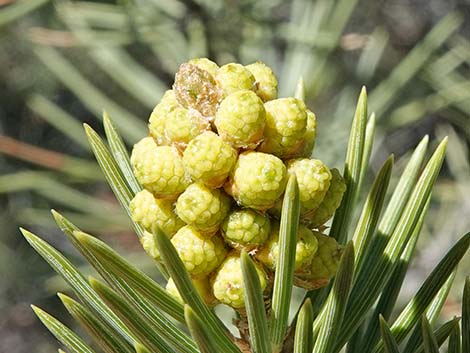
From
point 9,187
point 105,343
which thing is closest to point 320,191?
point 105,343

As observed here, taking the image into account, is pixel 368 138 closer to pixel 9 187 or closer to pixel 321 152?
pixel 321 152

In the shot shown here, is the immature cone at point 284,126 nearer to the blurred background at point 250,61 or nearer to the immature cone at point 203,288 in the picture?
the immature cone at point 203,288

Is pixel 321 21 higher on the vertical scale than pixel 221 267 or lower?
higher

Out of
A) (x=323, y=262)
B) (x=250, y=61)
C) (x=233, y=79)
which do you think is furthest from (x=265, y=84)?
(x=250, y=61)

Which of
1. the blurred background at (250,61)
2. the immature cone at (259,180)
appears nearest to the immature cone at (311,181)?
the immature cone at (259,180)

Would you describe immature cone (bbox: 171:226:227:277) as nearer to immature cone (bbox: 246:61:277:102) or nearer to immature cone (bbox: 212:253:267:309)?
immature cone (bbox: 212:253:267:309)

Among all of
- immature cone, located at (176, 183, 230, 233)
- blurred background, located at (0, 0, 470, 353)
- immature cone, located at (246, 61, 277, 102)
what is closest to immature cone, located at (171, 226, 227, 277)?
immature cone, located at (176, 183, 230, 233)
